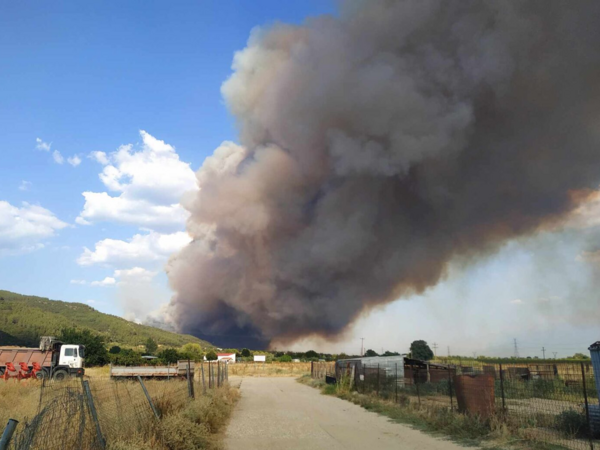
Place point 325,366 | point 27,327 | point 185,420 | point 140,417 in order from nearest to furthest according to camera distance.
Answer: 1. point 140,417
2. point 185,420
3. point 325,366
4. point 27,327

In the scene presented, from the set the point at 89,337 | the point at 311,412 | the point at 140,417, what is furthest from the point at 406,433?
the point at 89,337

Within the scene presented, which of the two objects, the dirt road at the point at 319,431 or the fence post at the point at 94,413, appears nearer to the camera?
the fence post at the point at 94,413

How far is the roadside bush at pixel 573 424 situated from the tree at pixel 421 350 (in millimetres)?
92345

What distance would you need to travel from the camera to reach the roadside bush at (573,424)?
11320 millimetres

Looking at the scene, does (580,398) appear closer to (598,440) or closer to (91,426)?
(598,440)

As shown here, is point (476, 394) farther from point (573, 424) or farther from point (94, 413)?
point (94, 413)

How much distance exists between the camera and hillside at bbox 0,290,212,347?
70.1 metres

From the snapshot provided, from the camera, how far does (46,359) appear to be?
104 ft

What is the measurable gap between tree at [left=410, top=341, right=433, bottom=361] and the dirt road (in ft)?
290

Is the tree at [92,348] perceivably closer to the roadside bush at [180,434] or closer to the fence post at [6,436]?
the roadside bush at [180,434]

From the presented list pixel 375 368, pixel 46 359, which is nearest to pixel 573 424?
pixel 375 368

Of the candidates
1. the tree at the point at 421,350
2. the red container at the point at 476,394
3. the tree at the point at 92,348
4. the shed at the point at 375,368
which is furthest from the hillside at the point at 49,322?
the red container at the point at 476,394

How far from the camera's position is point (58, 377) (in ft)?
96.4

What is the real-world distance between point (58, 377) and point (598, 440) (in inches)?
1161
